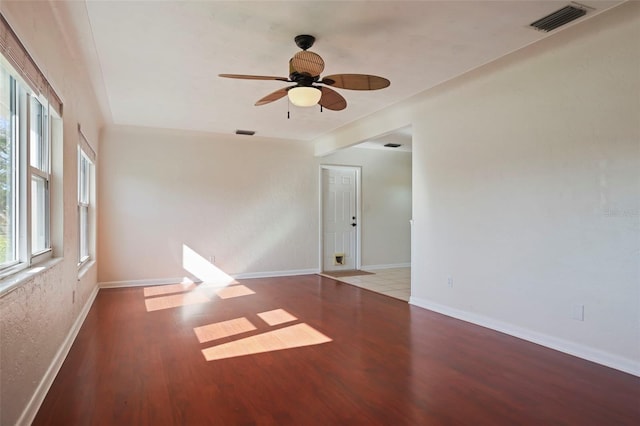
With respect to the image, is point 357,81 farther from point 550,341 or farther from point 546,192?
point 550,341

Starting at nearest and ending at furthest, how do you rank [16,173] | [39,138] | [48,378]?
[16,173] → [48,378] → [39,138]

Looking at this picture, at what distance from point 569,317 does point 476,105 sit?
7.23 ft

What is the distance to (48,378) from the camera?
2453mm

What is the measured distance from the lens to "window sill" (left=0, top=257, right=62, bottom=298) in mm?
1737

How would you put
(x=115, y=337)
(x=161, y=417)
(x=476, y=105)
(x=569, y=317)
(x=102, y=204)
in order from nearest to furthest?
1. (x=161, y=417)
2. (x=569, y=317)
3. (x=115, y=337)
4. (x=476, y=105)
5. (x=102, y=204)

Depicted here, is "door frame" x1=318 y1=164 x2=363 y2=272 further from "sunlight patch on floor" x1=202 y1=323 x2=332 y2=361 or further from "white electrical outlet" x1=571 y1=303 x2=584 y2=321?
"white electrical outlet" x1=571 y1=303 x2=584 y2=321

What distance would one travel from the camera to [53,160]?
2875 millimetres

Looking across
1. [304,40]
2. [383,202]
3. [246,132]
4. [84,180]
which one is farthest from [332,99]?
[383,202]

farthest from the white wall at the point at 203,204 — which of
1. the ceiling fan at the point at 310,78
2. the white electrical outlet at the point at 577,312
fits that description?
the white electrical outlet at the point at 577,312

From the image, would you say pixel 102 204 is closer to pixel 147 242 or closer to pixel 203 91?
pixel 147 242

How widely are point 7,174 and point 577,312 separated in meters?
4.01

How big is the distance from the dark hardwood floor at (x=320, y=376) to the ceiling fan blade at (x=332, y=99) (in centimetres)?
211

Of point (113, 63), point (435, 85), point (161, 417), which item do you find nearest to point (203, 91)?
point (113, 63)

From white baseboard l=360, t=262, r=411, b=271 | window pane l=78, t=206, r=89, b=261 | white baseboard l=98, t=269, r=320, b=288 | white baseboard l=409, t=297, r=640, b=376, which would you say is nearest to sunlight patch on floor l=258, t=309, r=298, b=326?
white baseboard l=409, t=297, r=640, b=376
